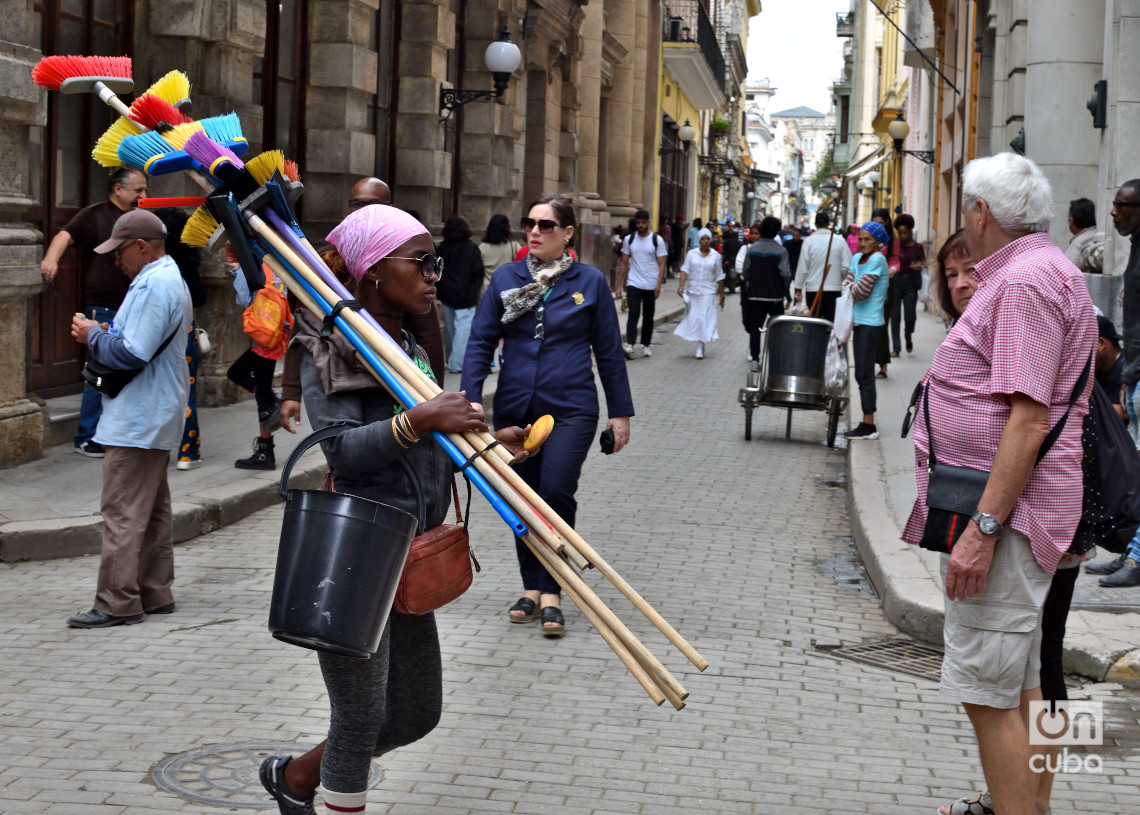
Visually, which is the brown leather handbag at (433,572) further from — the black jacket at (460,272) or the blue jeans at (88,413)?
the black jacket at (460,272)

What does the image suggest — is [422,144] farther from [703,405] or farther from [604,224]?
[604,224]

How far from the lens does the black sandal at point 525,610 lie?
20.9ft

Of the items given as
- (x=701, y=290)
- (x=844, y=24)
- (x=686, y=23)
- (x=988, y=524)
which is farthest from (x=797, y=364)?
(x=844, y=24)

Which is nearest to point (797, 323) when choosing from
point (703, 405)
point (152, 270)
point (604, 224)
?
point (703, 405)

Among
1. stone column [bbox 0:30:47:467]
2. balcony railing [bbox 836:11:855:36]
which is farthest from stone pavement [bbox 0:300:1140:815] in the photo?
balcony railing [bbox 836:11:855:36]

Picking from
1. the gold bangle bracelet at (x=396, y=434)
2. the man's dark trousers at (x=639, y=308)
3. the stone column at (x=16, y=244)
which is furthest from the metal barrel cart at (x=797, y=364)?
the gold bangle bracelet at (x=396, y=434)

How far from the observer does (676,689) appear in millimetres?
3258

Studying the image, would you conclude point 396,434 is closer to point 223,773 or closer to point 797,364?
point 223,773

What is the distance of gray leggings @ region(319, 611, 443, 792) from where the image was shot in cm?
348

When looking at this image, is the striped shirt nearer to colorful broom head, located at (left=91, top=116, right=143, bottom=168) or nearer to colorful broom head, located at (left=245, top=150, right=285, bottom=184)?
colorful broom head, located at (left=245, top=150, right=285, bottom=184)

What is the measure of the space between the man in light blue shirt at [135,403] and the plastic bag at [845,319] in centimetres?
→ 714

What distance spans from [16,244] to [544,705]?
5470 millimetres

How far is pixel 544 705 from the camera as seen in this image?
5.25 metres

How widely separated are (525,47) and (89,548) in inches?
618
